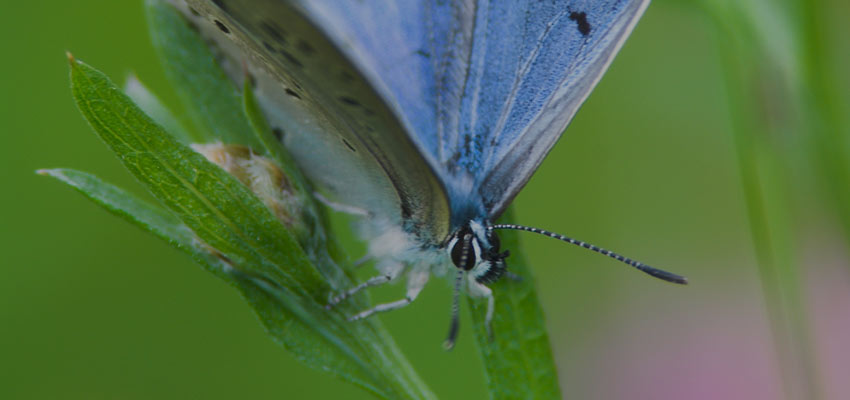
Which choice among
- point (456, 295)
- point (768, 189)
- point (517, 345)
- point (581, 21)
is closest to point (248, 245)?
point (517, 345)

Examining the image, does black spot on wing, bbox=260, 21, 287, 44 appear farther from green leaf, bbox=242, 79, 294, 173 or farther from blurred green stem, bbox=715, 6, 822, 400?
blurred green stem, bbox=715, 6, 822, 400

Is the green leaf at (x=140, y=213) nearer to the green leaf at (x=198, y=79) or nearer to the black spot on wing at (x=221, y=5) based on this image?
the green leaf at (x=198, y=79)

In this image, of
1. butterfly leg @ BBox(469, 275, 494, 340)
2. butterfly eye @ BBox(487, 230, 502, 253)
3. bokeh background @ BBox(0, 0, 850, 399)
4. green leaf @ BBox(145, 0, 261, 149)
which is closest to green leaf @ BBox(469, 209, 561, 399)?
butterfly leg @ BBox(469, 275, 494, 340)

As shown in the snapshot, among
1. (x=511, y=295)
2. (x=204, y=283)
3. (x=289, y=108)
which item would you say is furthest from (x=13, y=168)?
(x=511, y=295)

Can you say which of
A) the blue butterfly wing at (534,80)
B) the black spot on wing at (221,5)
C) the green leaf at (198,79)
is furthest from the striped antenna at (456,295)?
the black spot on wing at (221,5)

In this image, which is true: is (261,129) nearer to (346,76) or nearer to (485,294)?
(346,76)

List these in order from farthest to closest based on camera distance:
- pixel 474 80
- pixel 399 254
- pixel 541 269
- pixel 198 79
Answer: pixel 541 269
pixel 399 254
pixel 474 80
pixel 198 79

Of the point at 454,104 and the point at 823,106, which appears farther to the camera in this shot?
the point at 454,104
